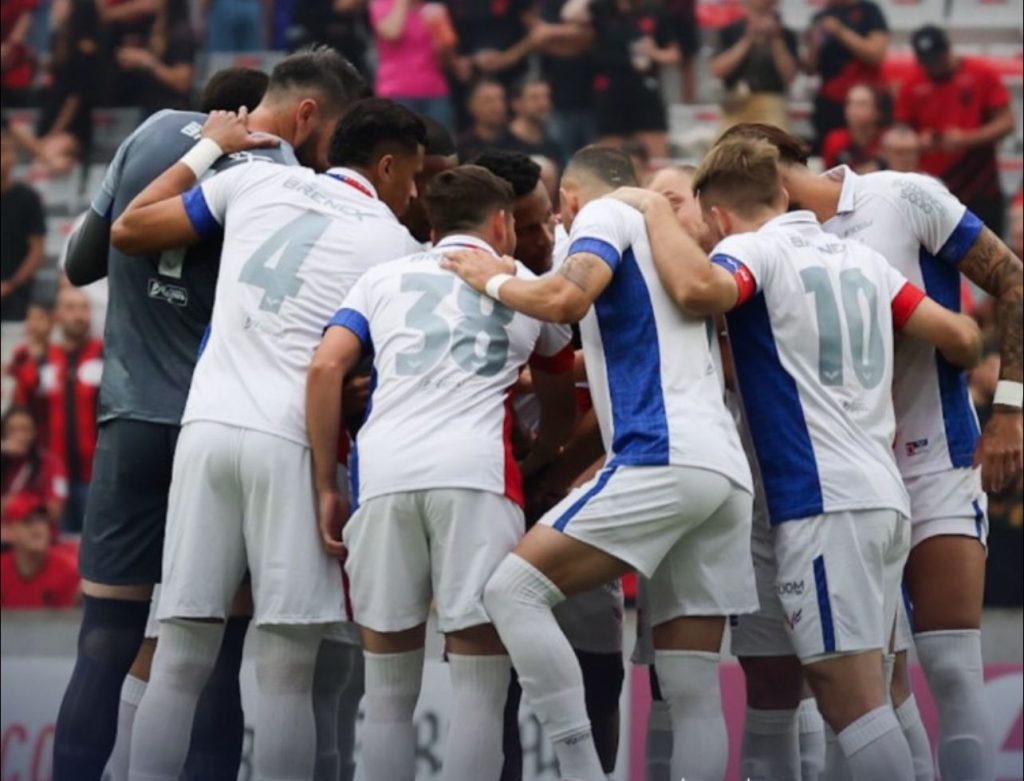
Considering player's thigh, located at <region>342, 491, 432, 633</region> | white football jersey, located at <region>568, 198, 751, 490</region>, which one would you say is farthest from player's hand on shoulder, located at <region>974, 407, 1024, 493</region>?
player's thigh, located at <region>342, 491, 432, 633</region>

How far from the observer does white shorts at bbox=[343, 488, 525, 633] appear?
5637mm

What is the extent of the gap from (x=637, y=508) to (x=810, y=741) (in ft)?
5.69

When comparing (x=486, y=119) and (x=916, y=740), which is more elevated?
(x=486, y=119)

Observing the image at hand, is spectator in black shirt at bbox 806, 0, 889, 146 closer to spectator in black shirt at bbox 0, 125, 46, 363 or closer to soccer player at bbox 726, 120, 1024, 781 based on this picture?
spectator in black shirt at bbox 0, 125, 46, 363

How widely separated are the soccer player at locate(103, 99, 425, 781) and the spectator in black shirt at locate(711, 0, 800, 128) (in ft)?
22.6

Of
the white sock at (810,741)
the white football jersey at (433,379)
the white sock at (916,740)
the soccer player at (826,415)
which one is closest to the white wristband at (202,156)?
the white football jersey at (433,379)

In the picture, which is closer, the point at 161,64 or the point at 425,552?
the point at 425,552

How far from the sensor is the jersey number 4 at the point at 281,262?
592 cm

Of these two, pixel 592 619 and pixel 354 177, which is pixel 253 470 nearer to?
pixel 354 177

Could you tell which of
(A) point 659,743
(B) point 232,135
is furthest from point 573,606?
(B) point 232,135

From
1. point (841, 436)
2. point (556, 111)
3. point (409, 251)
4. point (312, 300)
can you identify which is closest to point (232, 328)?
point (312, 300)

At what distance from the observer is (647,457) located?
18.4 feet

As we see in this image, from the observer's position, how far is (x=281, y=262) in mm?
5957

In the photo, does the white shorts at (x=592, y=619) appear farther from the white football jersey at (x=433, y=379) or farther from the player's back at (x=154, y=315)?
the player's back at (x=154, y=315)
